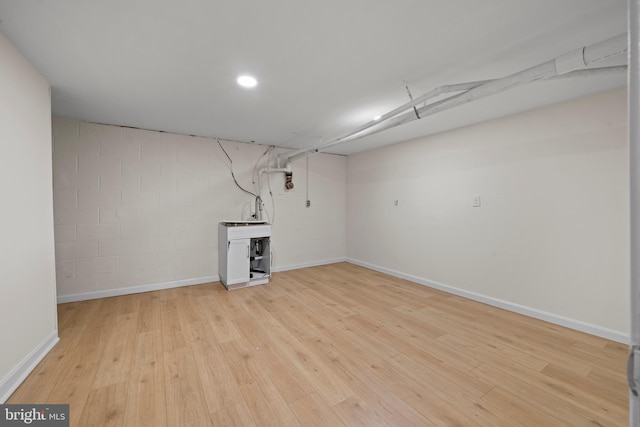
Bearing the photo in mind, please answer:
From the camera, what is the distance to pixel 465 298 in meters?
3.36

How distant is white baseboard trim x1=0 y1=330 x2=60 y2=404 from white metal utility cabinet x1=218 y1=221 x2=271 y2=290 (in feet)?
5.80

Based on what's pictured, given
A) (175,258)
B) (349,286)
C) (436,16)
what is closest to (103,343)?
(175,258)

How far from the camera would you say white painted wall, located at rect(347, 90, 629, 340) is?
7.73ft

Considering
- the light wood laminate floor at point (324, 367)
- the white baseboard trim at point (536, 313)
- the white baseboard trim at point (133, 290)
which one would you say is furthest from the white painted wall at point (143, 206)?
the white baseboard trim at point (536, 313)

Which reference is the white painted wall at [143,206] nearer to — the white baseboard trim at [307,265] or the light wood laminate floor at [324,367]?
the white baseboard trim at [307,265]

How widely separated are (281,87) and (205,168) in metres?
2.26

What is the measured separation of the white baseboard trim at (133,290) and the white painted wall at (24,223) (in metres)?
1.19

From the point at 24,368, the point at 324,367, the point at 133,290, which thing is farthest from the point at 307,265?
the point at 24,368

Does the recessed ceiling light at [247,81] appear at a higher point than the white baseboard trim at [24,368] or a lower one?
higher

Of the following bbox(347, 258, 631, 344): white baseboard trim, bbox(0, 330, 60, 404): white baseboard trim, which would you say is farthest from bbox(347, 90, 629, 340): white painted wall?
bbox(0, 330, 60, 404): white baseboard trim

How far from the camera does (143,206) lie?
3582 millimetres

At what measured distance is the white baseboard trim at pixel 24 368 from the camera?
1.61 meters

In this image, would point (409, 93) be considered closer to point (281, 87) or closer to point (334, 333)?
point (281, 87)

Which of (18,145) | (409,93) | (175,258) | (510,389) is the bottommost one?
(510,389)
